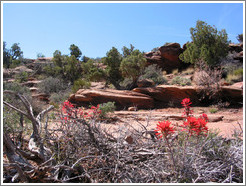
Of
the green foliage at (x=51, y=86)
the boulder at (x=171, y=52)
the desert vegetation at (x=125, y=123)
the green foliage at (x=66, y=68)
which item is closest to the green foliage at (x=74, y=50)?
the desert vegetation at (x=125, y=123)

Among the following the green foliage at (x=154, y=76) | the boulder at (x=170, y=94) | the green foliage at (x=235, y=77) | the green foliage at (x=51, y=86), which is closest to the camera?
the boulder at (x=170, y=94)

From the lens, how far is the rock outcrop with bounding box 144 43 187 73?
21.1 metres

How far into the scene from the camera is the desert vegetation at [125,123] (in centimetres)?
202

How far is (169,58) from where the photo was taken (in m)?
21.3

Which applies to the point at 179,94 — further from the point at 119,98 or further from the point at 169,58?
the point at 169,58

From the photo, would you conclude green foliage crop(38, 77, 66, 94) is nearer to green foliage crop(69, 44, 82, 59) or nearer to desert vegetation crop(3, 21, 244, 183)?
desert vegetation crop(3, 21, 244, 183)

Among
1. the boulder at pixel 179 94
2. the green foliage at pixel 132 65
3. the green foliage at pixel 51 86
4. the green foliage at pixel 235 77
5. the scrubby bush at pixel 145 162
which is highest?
the green foliage at pixel 132 65

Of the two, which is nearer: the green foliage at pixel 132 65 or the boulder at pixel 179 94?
the boulder at pixel 179 94

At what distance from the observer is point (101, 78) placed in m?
15.3

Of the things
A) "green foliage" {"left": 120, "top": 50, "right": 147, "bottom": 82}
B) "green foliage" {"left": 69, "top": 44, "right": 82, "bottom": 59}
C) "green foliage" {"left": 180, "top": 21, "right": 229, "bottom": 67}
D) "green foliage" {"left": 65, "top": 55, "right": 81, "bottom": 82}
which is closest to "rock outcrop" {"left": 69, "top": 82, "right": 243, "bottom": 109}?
"green foliage" {"left": 120, "top": 50, "right": 147, "bottom": 82}

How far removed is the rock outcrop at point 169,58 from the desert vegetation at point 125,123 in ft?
0.41

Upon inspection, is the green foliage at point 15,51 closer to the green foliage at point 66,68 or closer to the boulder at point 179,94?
the green foliage at point 66,68

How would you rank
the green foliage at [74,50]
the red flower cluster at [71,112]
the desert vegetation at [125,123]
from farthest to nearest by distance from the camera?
1. the green foliage at [74,50]
2. the red flower cluster at [71,112]
3. the desert vegetation at [125,123]

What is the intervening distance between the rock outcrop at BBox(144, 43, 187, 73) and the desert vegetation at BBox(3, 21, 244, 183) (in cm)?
13
